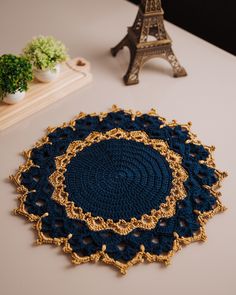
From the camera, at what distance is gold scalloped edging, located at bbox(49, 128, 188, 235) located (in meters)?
1.00

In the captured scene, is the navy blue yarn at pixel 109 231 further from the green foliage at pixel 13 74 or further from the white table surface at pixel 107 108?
the green foliage at pixel 13 74

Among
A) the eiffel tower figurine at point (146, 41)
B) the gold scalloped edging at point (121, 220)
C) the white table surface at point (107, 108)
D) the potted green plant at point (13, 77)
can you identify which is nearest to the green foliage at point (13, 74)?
the potted green plant at point (13, 77)

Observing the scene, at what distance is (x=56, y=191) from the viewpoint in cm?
107

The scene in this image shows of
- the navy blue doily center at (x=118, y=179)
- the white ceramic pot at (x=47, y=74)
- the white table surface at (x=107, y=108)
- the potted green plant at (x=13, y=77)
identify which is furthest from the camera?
the white ceramic pot at (x=47, y=74)

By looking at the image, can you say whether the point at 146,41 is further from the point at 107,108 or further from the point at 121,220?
the point at 121,220

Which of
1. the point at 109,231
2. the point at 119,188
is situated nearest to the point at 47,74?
the point at 119,188

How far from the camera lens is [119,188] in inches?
42.4

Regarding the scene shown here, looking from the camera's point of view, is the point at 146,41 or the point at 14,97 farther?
the point at 146,41

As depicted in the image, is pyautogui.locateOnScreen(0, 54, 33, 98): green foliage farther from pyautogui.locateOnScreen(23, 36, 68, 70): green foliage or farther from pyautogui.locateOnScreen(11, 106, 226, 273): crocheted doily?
pyautogui.locateOnScreen(11, 106, 226, 273): crocheted doily

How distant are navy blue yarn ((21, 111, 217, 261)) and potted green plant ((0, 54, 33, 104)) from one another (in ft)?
0.52

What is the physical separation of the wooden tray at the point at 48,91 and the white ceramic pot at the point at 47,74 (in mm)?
18

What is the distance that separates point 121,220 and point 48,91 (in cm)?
53

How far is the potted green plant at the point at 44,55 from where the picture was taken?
1.27 m

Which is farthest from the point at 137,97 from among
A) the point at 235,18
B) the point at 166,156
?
the point at 235,18
